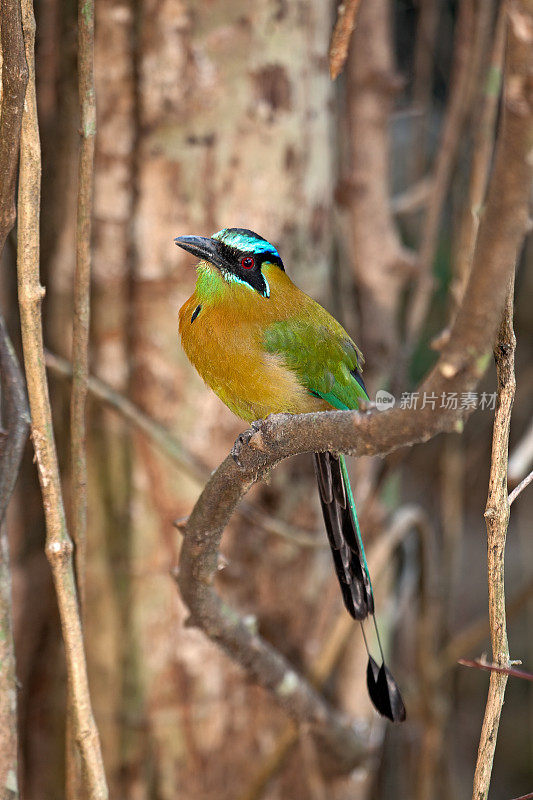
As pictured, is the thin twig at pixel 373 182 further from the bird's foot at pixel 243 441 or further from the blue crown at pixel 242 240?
the bird's foot at pixel 243 441

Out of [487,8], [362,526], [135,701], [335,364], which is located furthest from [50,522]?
[487,8]

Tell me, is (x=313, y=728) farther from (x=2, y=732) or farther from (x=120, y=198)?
(x=120, y=198)

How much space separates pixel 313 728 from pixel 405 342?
0.97 meters

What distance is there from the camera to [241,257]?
1.44 m

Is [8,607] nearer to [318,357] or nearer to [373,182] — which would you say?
[318,357]

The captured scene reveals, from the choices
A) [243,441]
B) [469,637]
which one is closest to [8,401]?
[243,441]

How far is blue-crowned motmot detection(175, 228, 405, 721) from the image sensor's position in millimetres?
1394

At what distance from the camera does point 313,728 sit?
5.79ft

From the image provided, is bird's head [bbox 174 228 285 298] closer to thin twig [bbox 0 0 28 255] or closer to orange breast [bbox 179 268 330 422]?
orange breast [bbox 179 268 330 422]

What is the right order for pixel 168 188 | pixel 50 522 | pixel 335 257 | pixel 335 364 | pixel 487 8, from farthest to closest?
pixel 335 257, pixel 487 8, pixel 168 188, pixel 335 364, pixel 50 522

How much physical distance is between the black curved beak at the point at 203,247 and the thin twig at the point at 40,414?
37cm

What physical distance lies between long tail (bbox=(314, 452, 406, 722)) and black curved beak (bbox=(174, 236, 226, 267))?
393mm

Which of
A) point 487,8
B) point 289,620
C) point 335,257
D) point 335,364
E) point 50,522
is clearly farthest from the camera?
point 335,257

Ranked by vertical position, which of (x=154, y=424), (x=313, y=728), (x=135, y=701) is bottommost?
(x=313, y=728)
